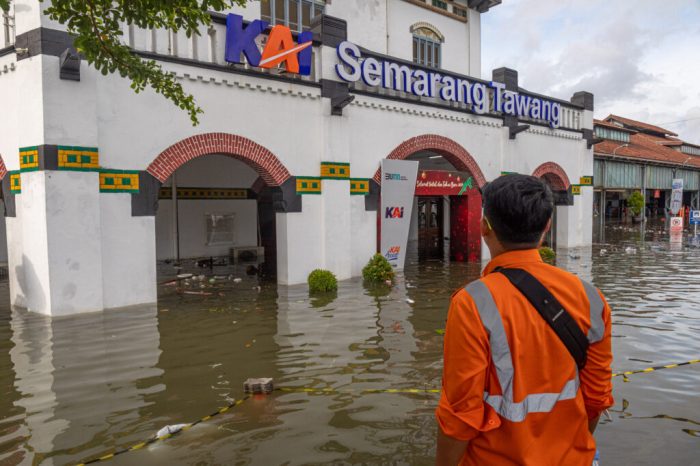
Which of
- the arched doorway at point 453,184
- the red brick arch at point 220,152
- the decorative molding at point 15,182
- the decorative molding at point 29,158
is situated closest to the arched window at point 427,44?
the arched doorway at point 453,184

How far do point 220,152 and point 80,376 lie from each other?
5.78m

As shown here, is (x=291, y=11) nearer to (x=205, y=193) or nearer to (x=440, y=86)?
(x=440, y=86)

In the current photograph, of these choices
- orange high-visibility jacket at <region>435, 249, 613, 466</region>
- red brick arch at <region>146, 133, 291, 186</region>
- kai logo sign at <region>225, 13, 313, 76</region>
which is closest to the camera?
orange high-visibility jacket at <region>435, 249, 613, 466</region>

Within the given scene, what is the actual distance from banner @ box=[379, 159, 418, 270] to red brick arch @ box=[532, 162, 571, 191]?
22.5 ft

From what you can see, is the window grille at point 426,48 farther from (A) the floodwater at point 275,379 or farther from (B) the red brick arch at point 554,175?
(A) the floodwater at point 275,379

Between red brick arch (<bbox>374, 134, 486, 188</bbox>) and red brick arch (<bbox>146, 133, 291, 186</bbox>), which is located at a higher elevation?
red brick arch (<bbox>374, 134, 486, 188</bbox>)

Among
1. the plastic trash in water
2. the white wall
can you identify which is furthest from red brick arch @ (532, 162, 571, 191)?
the plastic trash in water

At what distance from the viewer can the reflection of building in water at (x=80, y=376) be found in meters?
4.54

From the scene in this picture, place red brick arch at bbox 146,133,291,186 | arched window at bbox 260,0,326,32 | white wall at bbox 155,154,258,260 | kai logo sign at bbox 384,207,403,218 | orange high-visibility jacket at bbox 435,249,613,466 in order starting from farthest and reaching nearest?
1. white wall at bbox 155,154,258,260
2. arched window at bbox 260,0,326,32
3. kai logo sign at bbox 384,207,403,218
4. red brick arch at bbox 146,133,291,186
5. orange high-visibility jacket at bbox 435,249,613,466

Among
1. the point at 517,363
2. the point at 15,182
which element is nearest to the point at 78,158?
the point at 15,182

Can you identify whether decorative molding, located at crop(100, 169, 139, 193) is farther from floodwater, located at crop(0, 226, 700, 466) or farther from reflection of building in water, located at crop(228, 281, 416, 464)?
reflection of building in water, located at crop(228, 281, 416, 464)

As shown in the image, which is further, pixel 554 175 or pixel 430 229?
pixel 430 229

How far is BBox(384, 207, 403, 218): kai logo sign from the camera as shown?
13.5m

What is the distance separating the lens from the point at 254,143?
36.9ft
